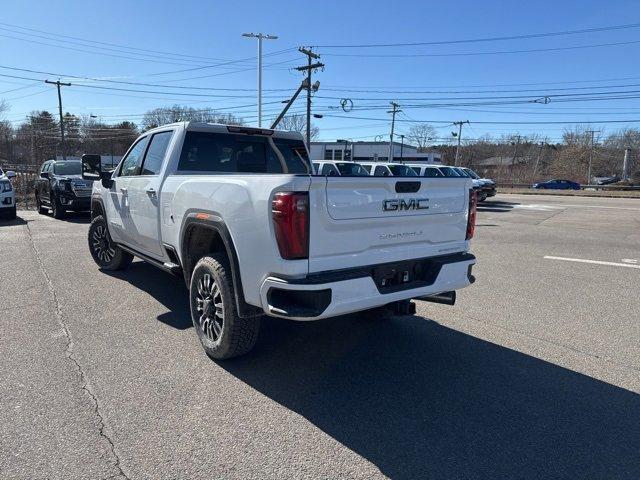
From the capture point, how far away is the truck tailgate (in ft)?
10.3

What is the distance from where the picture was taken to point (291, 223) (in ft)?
9.92

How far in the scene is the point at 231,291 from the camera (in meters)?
3.58

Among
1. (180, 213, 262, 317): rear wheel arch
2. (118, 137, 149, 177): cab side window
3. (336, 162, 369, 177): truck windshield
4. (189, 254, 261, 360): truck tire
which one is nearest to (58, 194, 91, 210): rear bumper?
(336, 162, 369, 177): truck windshield

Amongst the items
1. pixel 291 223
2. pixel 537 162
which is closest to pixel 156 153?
pixel 291 223

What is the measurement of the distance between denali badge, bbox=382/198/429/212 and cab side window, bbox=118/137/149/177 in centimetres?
349

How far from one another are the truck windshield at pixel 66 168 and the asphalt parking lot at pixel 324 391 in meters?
9.81

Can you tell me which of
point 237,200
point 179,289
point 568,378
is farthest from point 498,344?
point 179,289

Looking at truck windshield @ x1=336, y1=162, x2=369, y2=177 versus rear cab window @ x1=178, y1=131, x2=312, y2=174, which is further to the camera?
truck windshield @ x1=336, y1=162, x2=369, y2=177

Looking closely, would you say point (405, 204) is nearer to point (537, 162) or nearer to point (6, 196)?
point (6, 196)

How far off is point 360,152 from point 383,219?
94.3m

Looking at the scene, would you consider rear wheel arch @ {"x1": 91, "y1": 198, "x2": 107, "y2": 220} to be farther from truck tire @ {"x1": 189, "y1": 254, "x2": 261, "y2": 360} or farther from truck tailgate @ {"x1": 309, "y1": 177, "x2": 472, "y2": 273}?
truck tailgate @ {"x1": 309, "y1": 177, "x2": 472, "y2": 273}

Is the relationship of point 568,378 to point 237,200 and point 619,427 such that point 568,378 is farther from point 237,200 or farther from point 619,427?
point 237,200

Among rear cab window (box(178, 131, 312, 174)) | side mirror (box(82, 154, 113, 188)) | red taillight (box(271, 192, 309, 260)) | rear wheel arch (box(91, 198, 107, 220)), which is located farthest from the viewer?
rear wheel arch (box(91, 198, 107, 220))

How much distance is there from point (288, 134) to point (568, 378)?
3994 mm
